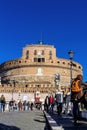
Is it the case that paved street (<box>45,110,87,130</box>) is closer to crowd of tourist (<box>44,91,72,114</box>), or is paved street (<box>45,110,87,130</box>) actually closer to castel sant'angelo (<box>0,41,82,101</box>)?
crowd of tourist (<box>44,91,72,114</box>)

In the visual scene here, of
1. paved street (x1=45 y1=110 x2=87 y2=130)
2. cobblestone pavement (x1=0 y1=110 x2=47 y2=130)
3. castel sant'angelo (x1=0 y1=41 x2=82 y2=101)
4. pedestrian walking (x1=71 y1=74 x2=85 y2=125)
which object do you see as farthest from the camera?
castel sant'angelo (x1=0 y1=41 x2=82 y2=101)

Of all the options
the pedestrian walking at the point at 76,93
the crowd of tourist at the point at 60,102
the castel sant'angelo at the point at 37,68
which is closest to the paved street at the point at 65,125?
the pedestrian walking at the point at 76,93

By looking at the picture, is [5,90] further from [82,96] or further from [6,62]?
[82,96]

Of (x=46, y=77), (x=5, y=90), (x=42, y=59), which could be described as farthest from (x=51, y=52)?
(x=5, y=90)

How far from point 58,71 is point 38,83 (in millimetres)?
7859

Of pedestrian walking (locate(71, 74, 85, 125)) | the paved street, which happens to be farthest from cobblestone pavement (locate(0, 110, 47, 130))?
pedestrian walking (locate(71, 74, 85, 125))

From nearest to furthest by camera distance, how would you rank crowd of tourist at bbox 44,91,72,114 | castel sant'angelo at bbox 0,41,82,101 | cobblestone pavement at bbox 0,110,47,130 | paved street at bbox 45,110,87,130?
paved street at bbox 45,110,87,130 → cobblestone pavement at bbox 0,110,47,130 → crowd of tourist at bbox 44,91,72,114 → castel sant'angelo at bbox 0,41,82,101

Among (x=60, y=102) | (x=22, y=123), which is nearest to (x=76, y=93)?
(x=22, y=123)

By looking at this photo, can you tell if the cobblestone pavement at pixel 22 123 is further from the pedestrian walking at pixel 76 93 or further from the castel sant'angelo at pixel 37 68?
the castel sant'angelo at pixel 37 68

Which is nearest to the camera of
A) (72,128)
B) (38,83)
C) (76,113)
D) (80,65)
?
(72,128)

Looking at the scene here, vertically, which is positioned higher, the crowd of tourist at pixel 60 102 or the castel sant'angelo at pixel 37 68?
the castel sant'angelo at pixel 37 68

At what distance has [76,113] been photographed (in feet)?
34.4

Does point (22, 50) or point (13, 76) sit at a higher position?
point (22, 50)

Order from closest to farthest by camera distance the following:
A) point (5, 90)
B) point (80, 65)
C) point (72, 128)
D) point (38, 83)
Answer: point (72, 128), point (5, 90), point (38, 83), point (80, 65)
